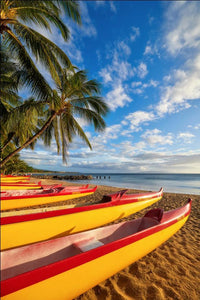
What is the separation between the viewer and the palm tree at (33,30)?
4031 millimetres

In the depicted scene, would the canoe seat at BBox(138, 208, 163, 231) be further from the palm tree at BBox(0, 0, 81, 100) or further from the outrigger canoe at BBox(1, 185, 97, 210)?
the palm tree at BBox(0, 0, 81, 100)

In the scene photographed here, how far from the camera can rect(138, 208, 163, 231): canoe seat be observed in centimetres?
256

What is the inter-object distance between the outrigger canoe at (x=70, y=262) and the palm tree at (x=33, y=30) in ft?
16.8

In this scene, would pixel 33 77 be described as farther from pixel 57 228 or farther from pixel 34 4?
pixel 57 228

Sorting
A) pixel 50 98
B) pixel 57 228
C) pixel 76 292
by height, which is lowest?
pixel 76 292

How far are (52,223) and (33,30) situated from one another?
601 cm

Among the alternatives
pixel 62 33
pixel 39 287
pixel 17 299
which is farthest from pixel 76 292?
pixel 62 33

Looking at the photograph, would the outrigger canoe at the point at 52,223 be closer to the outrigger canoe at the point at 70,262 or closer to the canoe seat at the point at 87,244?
the outrigger canoe at the point at 70,262

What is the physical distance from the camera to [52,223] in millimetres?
2439

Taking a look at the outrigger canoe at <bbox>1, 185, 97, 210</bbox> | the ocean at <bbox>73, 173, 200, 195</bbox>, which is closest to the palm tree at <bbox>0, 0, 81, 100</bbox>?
the outrigger canoe at <bbox>1, 185, 97, 210</bbox>

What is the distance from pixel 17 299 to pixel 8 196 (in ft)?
14.0

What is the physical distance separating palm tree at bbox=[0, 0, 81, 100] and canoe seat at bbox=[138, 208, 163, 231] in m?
5.27

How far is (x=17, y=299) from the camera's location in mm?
1088

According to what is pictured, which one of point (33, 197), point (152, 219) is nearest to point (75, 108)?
point (33, 197)
